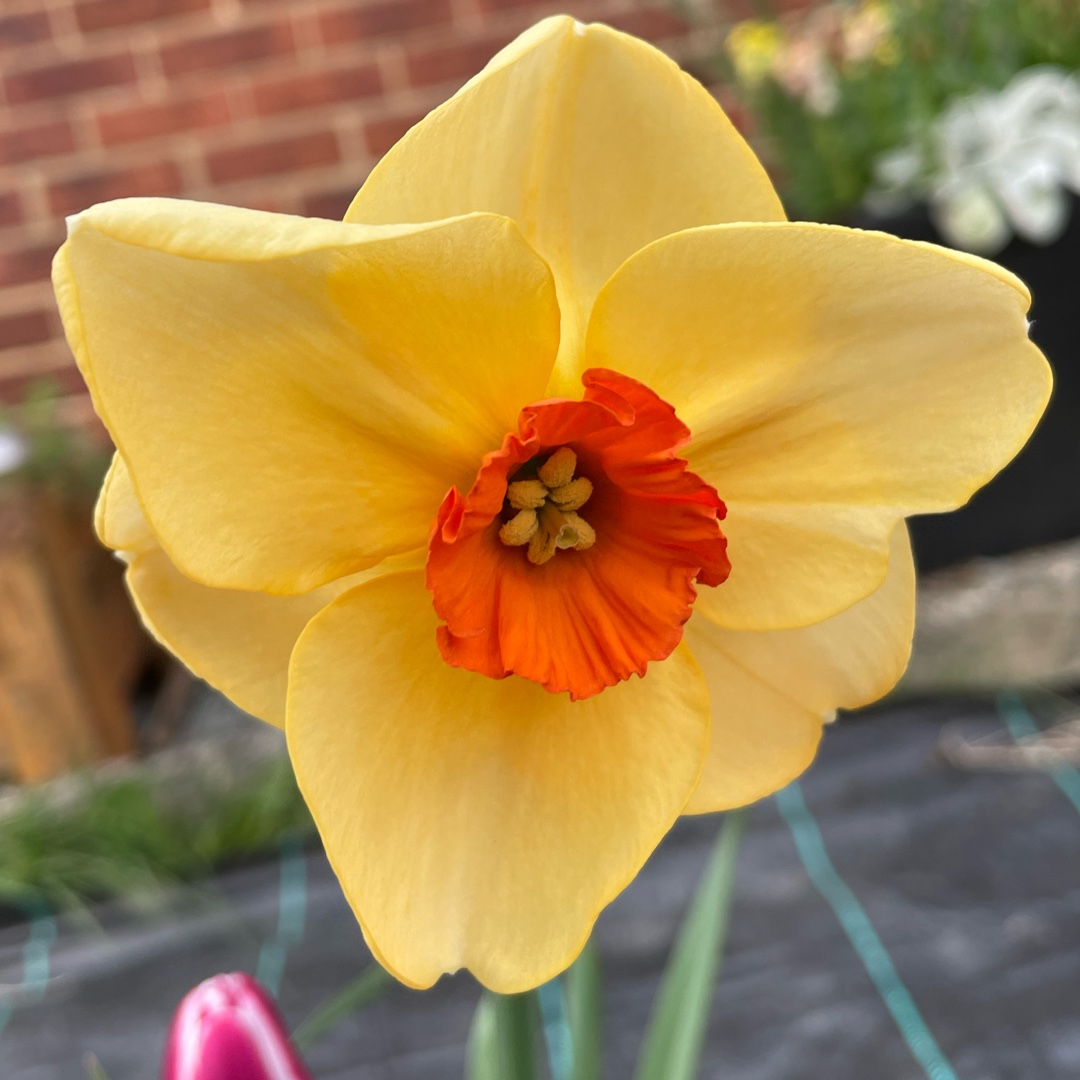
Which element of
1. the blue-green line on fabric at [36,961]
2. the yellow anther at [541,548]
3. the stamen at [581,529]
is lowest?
the blue-green line on fabric at [36,961]

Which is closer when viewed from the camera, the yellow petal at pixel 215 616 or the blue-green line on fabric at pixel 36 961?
the yellow petal at pixel 215 616

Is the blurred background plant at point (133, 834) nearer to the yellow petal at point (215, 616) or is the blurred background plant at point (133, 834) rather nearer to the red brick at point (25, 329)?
the red brick at point (25, 329)

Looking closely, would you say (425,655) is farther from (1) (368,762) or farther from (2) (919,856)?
(2) (919,856)

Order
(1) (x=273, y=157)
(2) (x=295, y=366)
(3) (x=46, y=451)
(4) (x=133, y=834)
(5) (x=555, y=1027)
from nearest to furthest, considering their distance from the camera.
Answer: (2) (x=295, y=366)
(5) (x=555, y=1027)
(4) (x=133, y=834)
(3) (x=46, y=451)
(1) (x=273, y=157)

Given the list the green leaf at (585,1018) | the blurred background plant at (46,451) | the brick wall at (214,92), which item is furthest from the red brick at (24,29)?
the green leaf at (585,1018)

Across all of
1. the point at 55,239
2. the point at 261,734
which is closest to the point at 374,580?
the point at 261,734

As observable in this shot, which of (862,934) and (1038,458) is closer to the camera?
(862,934)

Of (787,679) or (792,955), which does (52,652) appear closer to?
(792,955)

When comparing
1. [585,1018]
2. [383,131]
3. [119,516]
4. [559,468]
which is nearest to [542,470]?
[559,468]
